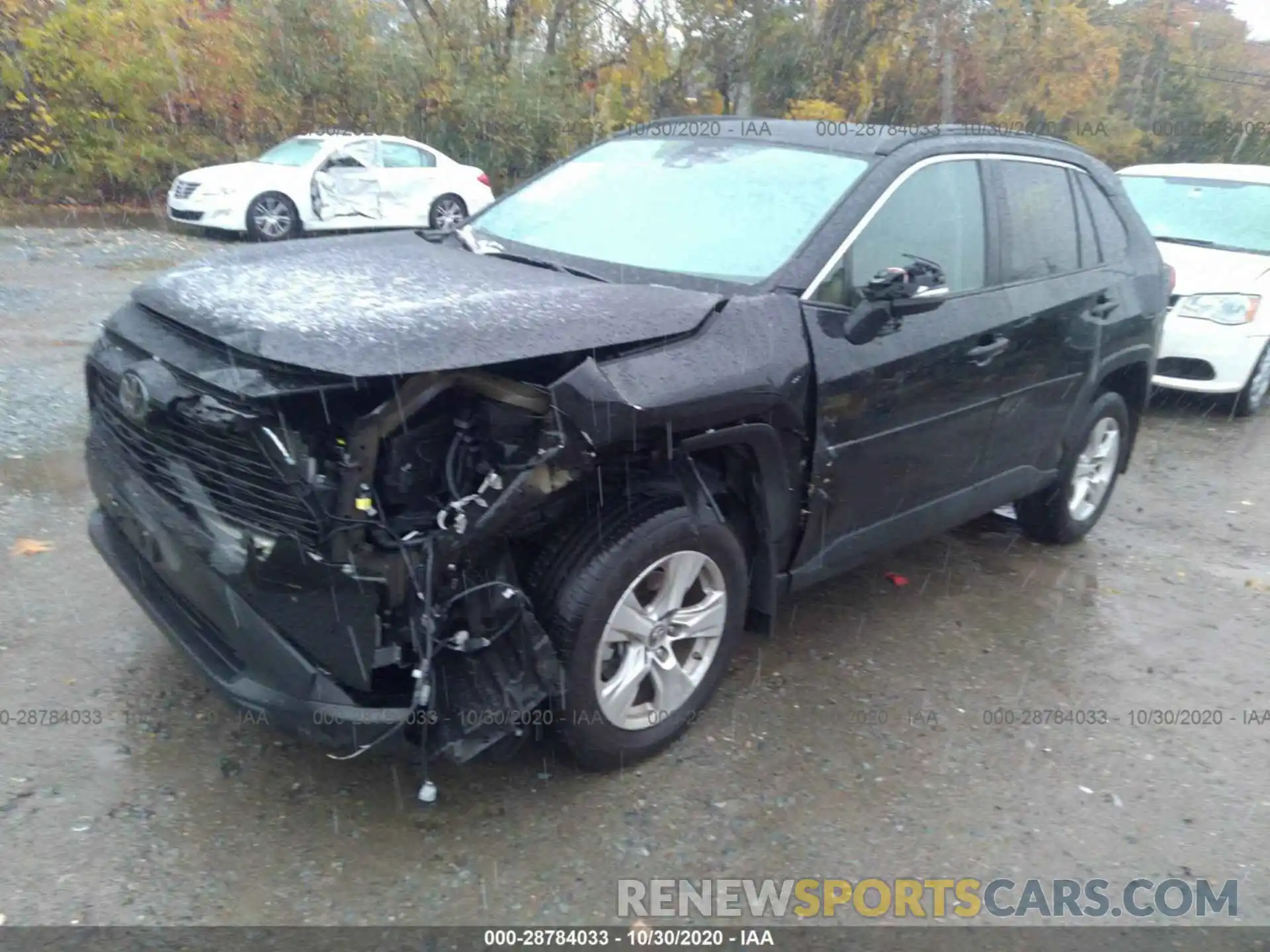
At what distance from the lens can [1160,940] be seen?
2.93 meters

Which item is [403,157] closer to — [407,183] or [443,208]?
[407,183]

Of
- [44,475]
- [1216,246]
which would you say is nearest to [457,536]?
[44,475]

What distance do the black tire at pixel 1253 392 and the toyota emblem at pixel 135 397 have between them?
25.0 feet

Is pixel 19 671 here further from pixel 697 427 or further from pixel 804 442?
pixel 804 442

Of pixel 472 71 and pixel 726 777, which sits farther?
pixel 472 71

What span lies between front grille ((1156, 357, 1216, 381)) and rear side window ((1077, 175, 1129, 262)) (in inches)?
121

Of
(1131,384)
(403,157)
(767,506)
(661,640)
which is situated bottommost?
(661,640)

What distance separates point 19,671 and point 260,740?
3.11 ft

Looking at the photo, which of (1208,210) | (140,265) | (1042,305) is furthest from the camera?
(140,265)

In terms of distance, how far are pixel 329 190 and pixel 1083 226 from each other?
11.2m

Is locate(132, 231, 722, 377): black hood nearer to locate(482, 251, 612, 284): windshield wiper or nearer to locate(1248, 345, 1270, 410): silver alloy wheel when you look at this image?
locate(482, 251, 612, 284): windshield wiper

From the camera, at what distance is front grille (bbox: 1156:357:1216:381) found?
7.76m

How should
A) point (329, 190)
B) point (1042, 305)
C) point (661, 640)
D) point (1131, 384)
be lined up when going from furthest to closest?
point (329, 190)
point (1131, 384)
point (1042, 305)
point (661, 640)

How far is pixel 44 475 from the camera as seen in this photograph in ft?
17.1
